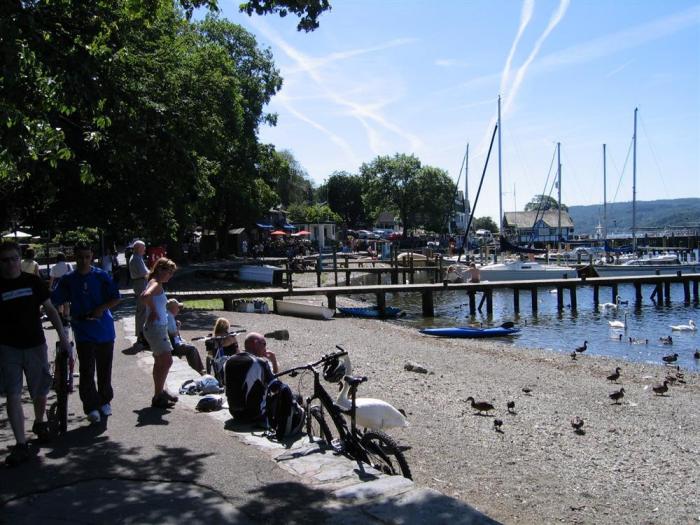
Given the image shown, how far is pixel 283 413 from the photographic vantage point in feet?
20.2

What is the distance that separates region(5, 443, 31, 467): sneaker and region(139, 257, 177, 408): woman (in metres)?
1.97

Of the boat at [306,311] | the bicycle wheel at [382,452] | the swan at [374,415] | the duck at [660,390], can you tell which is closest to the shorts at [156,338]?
the swan at [374,415]

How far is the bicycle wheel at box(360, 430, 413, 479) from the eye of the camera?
17.7 ft

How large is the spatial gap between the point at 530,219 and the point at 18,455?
413 ft

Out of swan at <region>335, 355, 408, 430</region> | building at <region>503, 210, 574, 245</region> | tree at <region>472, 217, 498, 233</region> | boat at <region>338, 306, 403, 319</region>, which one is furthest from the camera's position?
tree at <region>472, 217, 498, 233</region>

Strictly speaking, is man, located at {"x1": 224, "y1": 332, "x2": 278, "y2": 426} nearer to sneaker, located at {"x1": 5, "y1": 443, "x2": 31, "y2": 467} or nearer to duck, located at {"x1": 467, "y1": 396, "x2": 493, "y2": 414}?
sneaker, located at {"x1": 5, "y1": 443, "x2": 31, "y2": 467}

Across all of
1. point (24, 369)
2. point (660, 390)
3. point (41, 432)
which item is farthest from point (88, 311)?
point (660, 390)

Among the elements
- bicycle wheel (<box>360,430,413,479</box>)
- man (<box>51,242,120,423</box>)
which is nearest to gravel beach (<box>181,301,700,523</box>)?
bicycle wheel (<box>360,430,413,479</box>)

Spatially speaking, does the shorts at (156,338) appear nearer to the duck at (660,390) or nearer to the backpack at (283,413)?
the backpack at (283,413)

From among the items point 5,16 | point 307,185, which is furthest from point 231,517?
point 307,185

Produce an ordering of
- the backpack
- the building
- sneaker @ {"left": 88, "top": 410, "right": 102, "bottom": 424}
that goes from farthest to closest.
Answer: the building → sneaker @ {"left": 88, "top": 410, "right": 102, "bottom": 424} → the backpack

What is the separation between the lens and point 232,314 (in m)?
21.4

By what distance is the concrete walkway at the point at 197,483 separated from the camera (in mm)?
4297

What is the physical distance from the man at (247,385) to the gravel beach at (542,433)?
1800 mm
